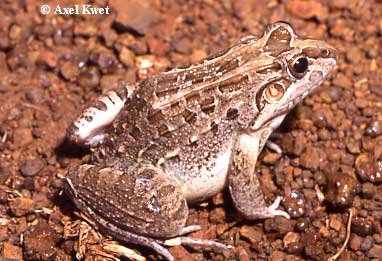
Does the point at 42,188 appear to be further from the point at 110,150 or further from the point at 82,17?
the point at 82,17

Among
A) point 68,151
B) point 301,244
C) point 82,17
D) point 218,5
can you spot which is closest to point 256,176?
point 301,244

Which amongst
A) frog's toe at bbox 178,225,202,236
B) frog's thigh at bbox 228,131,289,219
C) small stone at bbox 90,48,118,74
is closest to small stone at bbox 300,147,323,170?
frog's thigh at bbox 228,131,289,219

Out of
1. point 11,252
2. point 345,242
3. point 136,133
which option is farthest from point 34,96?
point 345,242

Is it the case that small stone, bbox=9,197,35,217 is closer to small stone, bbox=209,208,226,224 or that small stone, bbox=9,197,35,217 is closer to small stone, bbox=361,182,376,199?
small stone, bbox=209,208,226,224

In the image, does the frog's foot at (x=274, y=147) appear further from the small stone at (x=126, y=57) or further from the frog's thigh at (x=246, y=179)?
the small stone at (x=126, y=57)

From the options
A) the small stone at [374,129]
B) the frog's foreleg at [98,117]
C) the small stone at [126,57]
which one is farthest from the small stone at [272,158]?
the small stone at [126,57]
